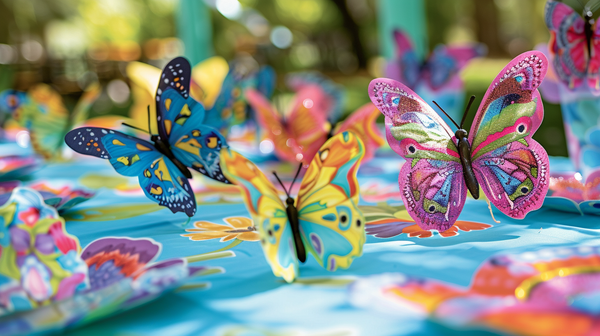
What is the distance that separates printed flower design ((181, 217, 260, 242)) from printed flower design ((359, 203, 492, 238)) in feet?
0.83

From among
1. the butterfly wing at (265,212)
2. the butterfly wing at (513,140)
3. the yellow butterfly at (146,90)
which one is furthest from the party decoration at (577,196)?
the yellow butterfly at (146,90)

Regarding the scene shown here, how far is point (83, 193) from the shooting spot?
137 cm

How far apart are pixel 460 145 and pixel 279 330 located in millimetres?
504

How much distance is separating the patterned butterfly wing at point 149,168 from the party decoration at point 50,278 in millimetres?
297

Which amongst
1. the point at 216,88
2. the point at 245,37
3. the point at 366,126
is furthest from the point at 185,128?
the point at 245,37

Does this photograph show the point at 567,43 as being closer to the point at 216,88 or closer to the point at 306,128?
the point at 306,128

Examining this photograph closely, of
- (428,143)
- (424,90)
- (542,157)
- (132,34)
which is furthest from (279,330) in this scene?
(132,34)

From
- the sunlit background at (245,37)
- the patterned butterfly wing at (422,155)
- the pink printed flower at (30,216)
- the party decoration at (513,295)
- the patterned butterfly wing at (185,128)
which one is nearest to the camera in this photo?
the party decoration at (513,295)

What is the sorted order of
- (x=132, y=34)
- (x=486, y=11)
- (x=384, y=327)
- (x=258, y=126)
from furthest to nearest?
1. (x=132, y=34)
2. (x=486, y=11)
3. (x=258, y=126)
4. (x=384, y=327)

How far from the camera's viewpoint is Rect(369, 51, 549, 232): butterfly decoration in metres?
0.94

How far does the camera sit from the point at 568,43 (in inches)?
48.9

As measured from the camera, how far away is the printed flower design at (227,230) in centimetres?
109

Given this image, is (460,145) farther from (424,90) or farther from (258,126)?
(258,126)

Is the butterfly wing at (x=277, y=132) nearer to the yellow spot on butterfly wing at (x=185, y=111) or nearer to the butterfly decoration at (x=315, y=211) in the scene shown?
the yellow spot on butterfly wing at (x=185, y=111)
